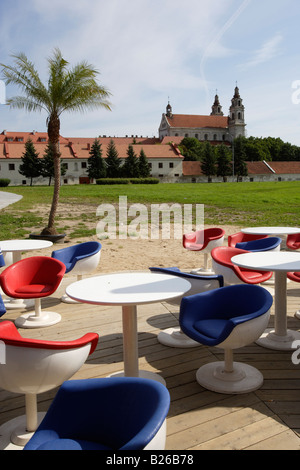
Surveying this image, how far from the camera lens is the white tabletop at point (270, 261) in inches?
145

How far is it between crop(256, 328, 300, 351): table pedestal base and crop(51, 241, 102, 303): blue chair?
8.32ft

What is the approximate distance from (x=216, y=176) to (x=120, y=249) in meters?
56.6

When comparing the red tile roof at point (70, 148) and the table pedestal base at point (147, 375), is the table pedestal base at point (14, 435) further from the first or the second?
the red tile roof at point (70, 148)

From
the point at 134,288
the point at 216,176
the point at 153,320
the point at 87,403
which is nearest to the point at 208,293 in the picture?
the point at 134,288

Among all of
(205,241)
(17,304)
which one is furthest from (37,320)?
(205,241)

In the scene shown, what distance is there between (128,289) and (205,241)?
14.5 feet

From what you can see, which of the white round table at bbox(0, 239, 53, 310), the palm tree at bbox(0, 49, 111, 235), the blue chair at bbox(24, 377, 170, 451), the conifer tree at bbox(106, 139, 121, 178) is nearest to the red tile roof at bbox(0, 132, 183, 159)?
the conifer tree at bbox(106, 139, 121, 178)

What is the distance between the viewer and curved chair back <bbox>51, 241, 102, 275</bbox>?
215 inches

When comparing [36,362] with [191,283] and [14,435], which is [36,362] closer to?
[14,435]

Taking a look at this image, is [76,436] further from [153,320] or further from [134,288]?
[153,320]

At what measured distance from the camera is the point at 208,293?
11.8ft

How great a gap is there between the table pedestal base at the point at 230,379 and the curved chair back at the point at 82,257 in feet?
8.19

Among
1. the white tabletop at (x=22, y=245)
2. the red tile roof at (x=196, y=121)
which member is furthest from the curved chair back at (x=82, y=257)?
the red tile roof at (x=196, y=121)

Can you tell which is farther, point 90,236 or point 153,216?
point 153,216
